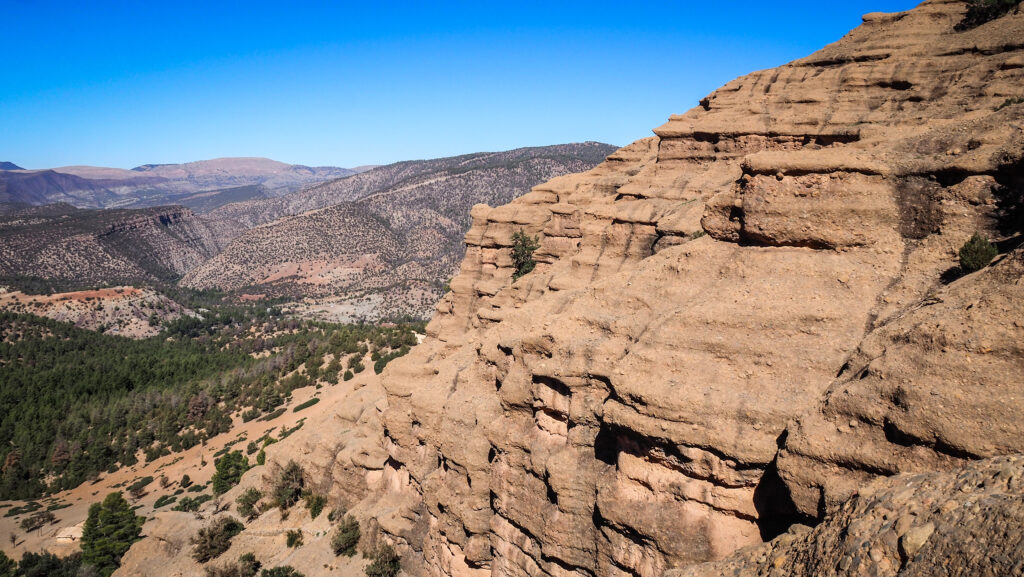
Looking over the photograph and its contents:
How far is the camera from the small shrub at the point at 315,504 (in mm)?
34500

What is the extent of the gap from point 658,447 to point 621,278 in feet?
26.9

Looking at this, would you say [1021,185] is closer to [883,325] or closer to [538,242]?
[883,325]

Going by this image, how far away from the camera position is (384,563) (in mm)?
27125

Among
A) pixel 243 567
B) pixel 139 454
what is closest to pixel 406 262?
pixel 139 454

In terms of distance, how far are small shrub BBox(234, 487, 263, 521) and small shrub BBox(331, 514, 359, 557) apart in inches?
472

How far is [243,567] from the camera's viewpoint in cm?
3106

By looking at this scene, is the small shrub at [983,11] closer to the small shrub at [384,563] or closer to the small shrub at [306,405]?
the small shrub at [384,563]

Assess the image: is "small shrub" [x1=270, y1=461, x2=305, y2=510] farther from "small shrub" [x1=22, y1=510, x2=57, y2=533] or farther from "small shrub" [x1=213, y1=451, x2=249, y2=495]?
"small shrub" [x1=22, y1=510, x2=57, y2=533]

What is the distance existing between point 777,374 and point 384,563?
22.7m

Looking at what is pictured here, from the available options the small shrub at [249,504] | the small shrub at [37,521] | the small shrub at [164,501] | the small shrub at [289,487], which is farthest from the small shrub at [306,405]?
the small shrub at [289,487]

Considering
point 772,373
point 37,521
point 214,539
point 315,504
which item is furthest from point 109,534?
point 772,373

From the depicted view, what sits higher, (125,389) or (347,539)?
(347,539)

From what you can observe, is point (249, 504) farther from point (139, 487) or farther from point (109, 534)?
point (139, 487)

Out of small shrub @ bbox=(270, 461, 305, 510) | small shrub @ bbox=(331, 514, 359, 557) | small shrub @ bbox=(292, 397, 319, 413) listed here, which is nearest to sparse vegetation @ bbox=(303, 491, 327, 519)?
small shrub @ bbox=(270, 461, 305, 510)
